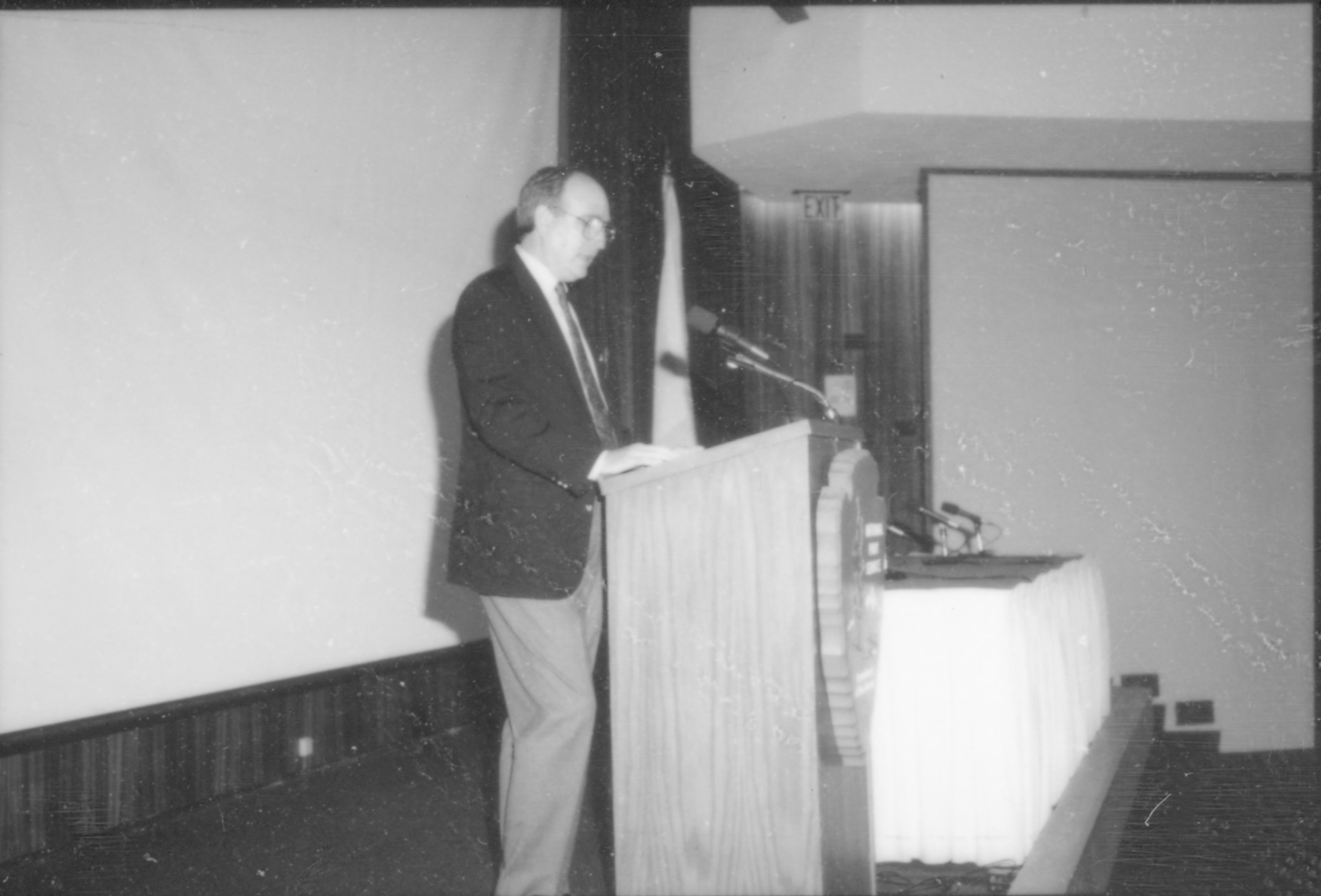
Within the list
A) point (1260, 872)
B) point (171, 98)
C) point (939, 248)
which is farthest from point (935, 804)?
point (939, 248)

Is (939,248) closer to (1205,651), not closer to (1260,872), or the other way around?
(1205,651)

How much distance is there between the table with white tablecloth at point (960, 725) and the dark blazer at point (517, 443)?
31.1 inches

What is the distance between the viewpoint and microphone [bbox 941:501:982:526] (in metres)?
4.37

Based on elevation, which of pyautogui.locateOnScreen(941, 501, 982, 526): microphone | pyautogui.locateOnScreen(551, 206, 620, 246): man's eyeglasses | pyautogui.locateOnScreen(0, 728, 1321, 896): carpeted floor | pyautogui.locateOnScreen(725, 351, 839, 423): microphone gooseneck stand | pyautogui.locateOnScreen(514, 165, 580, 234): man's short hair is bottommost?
pyautogui.locateOnScreen(0, 728, 1321, 896): carpeted floor

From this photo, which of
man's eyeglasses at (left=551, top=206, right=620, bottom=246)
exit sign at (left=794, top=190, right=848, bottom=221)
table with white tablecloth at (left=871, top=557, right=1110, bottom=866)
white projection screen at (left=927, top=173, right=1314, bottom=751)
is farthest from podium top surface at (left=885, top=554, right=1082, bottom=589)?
exit sign at (left=794, top=190, right=848, bottom=221)

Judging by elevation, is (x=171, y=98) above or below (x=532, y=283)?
above

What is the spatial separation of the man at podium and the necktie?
1 cm

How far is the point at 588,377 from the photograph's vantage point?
2.13 metres

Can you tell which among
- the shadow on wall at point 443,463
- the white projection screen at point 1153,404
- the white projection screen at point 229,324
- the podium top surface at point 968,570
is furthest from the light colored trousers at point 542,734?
the white projection screen at point 1153,404

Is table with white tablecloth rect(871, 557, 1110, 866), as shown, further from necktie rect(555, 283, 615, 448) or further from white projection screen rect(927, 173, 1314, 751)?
white projection screen rect(927, 173, 1314, 751)

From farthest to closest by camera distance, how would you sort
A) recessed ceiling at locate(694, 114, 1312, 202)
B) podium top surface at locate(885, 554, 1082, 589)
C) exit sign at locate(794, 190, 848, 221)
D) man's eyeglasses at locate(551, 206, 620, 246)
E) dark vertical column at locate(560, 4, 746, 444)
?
1. exit sign at locate(794, 190, 848, 221)
2. recessed ceiling at locate(694, 114, 1312, 202)
3. dark vertical column at locate(560, 4, 746, 444)
4. podium top surface at locate(885, 554, 1082, 589)
5. man's eyeglasses at locate(551, 206, 620, 246)

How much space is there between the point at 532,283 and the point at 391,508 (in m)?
1.74

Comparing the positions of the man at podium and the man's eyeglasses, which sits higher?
the man's eyeglasses

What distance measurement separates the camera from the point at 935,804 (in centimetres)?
238
